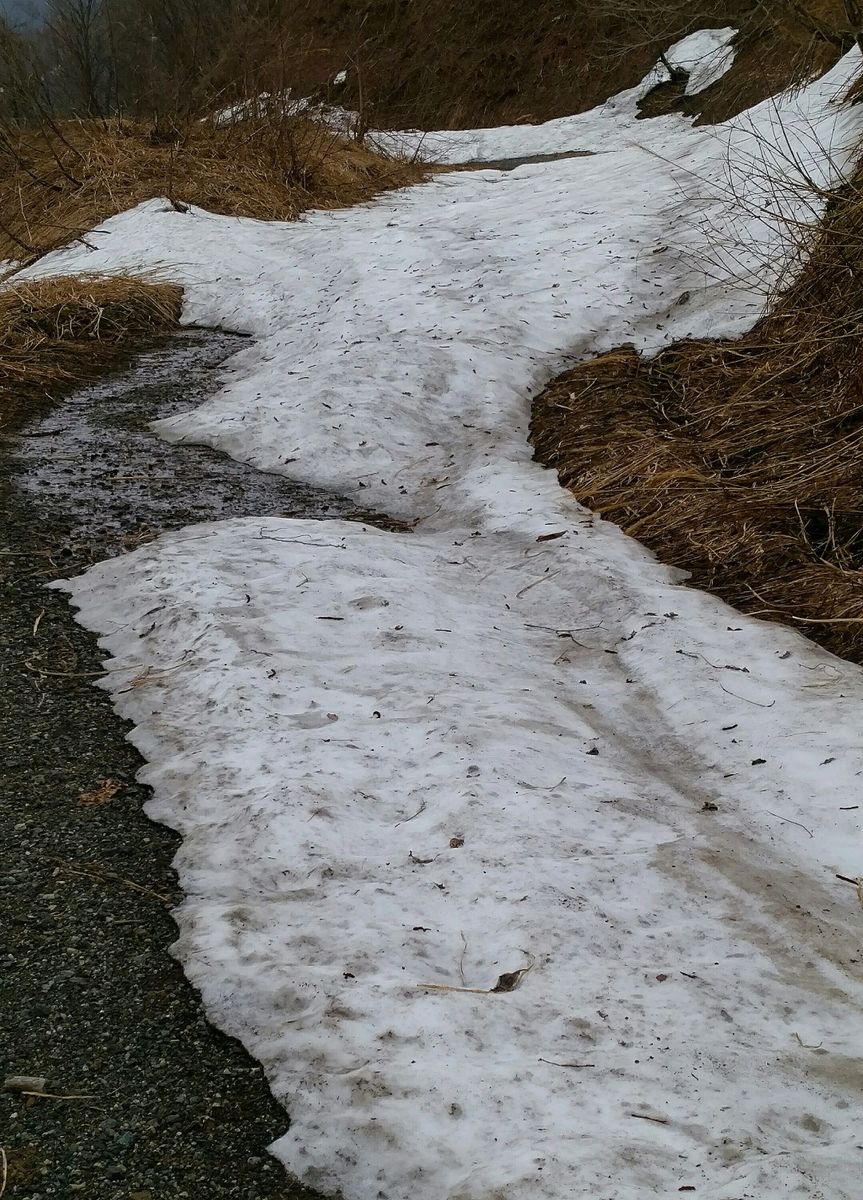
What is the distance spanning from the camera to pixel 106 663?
133 inches

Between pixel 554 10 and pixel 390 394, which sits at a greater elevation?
pixel 554 10

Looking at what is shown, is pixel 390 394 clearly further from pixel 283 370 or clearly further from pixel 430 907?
pixel 430 907

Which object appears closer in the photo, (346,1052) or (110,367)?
(346,1052)

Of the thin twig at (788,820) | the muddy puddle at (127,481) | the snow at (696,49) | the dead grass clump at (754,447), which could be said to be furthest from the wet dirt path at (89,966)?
the snow at (696,49)

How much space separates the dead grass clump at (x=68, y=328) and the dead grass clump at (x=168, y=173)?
216cm

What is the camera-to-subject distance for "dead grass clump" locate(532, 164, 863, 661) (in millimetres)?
3674

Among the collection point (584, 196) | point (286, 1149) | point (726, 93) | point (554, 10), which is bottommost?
point (286, 1149)

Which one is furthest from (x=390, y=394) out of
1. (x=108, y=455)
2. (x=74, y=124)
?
(x=74, y=124)

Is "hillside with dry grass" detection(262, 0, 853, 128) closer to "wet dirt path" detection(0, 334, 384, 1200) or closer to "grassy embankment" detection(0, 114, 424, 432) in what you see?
"grassy embankment" detection(0, 114, 424, 432)

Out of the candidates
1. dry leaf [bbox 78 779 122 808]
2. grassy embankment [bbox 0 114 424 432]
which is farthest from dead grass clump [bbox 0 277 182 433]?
dry leaf [bbox 78 779 122 808]

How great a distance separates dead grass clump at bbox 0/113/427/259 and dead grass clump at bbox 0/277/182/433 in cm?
216

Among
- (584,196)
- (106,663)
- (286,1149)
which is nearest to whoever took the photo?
(286,1149)

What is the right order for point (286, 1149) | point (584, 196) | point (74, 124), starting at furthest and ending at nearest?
1. point (74, 124)
2. point (584, 196)
3. point (286, 1149)

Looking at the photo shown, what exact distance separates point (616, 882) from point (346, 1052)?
782 mm
